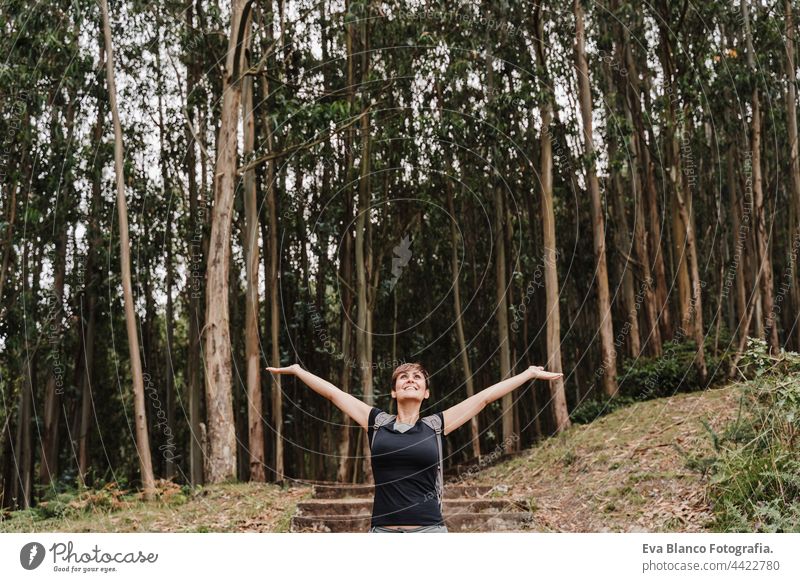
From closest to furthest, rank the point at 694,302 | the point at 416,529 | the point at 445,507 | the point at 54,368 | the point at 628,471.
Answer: the point at 416,529, the point at 445,507, the point at 628,471, the point at 694,302, the point at 54,368

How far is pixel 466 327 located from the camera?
1702 centimetres

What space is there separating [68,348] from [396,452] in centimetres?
1377

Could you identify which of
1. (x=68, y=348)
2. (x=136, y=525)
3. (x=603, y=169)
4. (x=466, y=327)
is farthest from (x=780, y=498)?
(x=68, y=348)

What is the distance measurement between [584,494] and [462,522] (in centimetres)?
153

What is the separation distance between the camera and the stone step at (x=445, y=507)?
730 centimetres

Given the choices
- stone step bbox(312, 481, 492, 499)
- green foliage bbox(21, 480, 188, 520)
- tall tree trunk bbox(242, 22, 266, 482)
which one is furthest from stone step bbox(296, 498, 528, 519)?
tall tree trunk bbox(242, 22, 266, 482)

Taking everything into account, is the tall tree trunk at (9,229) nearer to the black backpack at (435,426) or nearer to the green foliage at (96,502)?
the green foliage at (96,502)

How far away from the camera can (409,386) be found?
404 cm

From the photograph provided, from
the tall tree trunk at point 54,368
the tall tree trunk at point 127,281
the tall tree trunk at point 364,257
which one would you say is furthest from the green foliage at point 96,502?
the tall tree trunk at point 54,368

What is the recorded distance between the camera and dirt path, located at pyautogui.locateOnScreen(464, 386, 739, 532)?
6453 millimetres

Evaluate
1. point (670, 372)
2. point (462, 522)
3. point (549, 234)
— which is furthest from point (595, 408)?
point (462, 522)

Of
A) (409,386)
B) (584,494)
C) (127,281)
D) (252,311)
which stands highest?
(127,281)

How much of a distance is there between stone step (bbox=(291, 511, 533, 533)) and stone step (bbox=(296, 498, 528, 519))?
0.15 m

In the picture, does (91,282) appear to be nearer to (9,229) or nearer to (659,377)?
(9,229)
